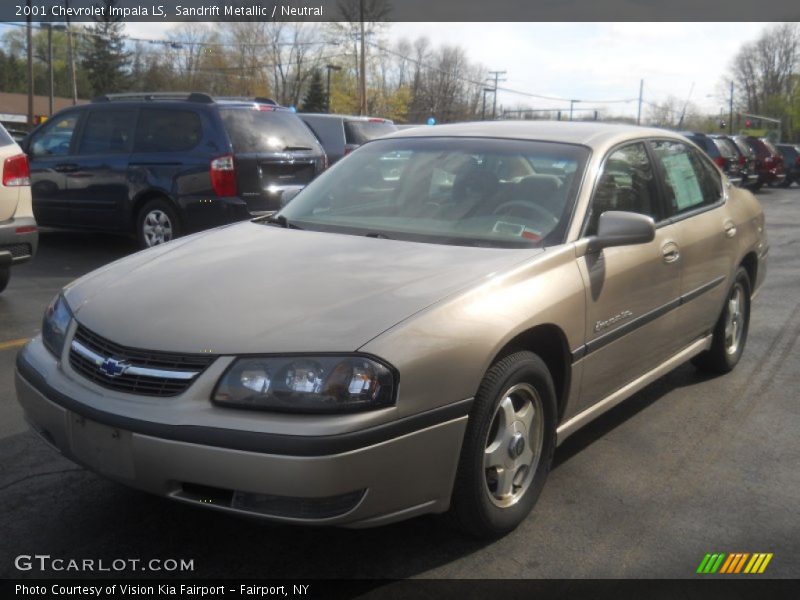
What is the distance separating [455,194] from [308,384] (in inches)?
67.0

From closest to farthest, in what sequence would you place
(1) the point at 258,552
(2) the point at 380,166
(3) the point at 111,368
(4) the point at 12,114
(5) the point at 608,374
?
(3) the point at 111,368, (1) the point at 258,552, (5) the point at 608,374, (2) the point at 380,166, (4) the point at 12,114

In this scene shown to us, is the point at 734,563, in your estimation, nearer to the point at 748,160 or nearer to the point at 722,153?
the point at 722,153

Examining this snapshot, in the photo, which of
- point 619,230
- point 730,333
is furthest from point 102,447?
point 730,333

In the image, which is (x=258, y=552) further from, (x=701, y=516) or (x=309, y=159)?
(x=309, y=159)

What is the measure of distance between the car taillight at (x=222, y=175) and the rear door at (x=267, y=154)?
91 millimetres

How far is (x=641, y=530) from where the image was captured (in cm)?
348

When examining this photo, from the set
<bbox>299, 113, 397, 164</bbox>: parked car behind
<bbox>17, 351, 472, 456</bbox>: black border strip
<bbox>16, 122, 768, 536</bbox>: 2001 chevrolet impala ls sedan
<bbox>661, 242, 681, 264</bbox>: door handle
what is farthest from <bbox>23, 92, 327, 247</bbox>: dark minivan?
<bbox>17, 351, 472, 456</bbox>: black border strip

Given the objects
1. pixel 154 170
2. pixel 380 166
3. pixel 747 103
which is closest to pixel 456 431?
pixel 380 166

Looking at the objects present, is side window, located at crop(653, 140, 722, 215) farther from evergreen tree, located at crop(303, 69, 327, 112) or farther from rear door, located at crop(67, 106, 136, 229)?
evergreen tree, located at crop(303, 69, 327, 112)

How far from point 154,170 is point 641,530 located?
7.73 m

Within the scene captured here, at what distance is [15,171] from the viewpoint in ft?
23.1

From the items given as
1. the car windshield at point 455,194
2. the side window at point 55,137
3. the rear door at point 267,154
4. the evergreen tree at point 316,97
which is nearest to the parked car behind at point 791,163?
the rear door at point 267,154

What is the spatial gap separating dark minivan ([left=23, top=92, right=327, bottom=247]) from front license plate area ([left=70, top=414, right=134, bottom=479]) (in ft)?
22.0

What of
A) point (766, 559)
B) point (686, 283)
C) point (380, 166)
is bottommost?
point (766, 559)
